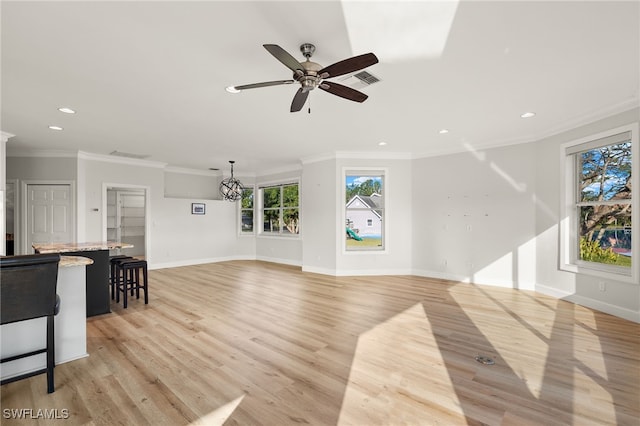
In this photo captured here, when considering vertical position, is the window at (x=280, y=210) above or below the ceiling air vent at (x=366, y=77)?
below

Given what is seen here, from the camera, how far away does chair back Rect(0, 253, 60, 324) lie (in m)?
1.95

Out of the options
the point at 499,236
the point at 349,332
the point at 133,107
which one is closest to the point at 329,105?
the point at 133,107

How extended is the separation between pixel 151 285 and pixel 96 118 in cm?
306

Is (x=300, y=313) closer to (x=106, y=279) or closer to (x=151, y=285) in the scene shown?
(x=106, y=279)

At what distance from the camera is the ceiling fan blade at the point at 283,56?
189 cm

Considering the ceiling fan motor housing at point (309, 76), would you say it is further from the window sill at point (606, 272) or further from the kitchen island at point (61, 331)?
the window sill at point (606, 272)

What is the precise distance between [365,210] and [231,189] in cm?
400

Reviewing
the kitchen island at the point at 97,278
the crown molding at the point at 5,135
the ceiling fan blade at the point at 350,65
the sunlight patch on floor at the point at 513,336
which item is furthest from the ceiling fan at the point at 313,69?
the crown molding at the point at 5,135

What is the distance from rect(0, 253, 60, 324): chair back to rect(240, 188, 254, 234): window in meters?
6.86

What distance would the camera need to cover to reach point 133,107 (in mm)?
3652


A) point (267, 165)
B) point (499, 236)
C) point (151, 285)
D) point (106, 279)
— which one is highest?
point (267, 165)

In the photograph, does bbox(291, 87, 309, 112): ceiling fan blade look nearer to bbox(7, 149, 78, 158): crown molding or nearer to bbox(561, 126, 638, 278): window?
bbox(561, 126, 638, 278): window

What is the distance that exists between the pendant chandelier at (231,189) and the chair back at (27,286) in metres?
6.09

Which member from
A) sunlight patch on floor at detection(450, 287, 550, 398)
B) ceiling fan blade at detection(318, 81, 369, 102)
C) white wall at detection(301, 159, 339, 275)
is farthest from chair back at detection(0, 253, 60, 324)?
white wall at detection(301, 159, 339, 275)
